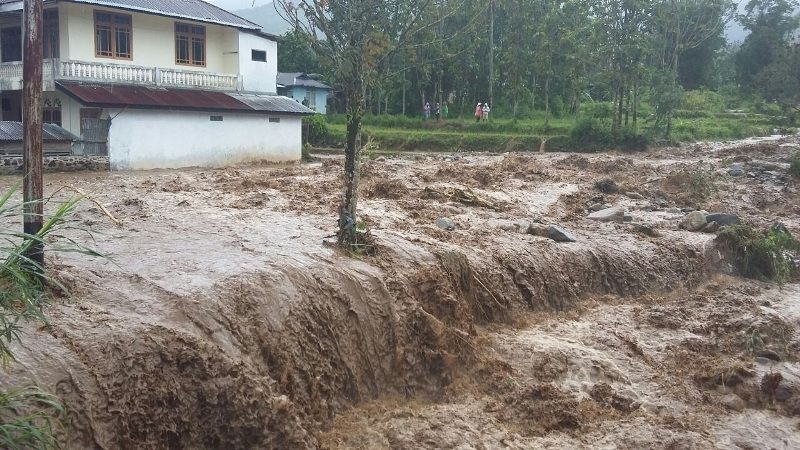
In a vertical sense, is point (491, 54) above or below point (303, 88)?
above

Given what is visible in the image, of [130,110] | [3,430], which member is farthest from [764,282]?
[130,110]

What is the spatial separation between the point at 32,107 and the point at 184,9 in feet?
71.3

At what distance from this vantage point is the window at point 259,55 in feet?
94.2

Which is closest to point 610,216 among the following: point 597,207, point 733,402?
point 597,207

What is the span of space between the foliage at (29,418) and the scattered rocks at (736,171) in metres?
20.6

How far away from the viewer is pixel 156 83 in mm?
24500

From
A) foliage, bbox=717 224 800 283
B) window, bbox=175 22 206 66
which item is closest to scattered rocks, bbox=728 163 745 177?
foliage, bbox=717 224 800 283

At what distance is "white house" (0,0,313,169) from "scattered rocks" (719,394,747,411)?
1828cm

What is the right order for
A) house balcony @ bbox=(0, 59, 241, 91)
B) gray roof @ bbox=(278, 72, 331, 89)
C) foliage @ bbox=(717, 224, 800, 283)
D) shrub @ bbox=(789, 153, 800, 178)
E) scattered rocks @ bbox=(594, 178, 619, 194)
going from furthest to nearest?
gray roof @ bbox=(278, 72, 331, 89)
house balcony @ bbox=(0, 59, 241, 91)
shrub @ bbox=(789, 153, 800, 178)
scattered rocks @ bbox=(594, 178, 619, 194)
foliage @ bbox=(717, 224, 800, 283)

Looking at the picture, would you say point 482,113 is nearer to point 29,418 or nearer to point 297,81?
point 297,81

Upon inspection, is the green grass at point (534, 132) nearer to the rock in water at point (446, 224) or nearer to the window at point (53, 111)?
the window at point (53, 111)

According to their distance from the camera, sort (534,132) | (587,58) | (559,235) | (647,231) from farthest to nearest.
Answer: (587,58) < (534,132) < (647,231) < (559,235)

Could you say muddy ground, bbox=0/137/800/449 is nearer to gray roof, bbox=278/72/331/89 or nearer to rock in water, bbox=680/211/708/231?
rock in water, bbox=680/211/708/231

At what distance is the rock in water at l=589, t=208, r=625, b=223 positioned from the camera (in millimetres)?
13664
